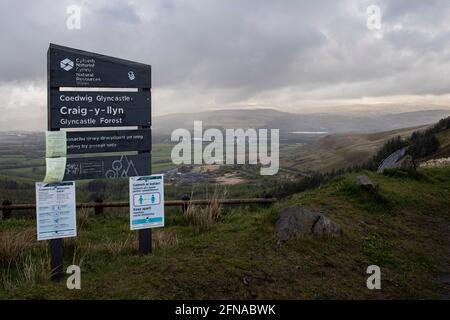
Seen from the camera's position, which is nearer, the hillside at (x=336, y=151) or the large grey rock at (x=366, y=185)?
the large grey rock at (x=366, y=185)

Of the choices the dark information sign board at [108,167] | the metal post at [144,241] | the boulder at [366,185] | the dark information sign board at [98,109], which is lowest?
the metal post at [144,241]

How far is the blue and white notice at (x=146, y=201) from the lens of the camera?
618 cm

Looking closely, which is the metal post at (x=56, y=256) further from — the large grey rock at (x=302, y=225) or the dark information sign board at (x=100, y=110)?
the large grey rock at (x=302, y=225)

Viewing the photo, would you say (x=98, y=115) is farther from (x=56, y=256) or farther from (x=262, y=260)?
(x=262, y=260)

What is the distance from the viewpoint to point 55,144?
553 cm

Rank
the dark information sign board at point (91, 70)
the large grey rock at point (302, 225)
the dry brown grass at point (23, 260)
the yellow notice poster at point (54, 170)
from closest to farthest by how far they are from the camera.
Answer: the dry brown grass at point (23, 260) < the yellow notice poster at point (54, 170) < the dark information sign board at point (91, 70) < the large grey rock at point (302, 225)

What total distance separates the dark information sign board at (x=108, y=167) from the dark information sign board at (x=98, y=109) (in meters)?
0.46

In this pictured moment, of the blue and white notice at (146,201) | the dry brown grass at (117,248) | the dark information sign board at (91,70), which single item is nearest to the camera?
the dark information sign board at (91,70)

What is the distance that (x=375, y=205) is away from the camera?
8.89m

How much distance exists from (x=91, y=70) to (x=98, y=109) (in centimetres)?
52

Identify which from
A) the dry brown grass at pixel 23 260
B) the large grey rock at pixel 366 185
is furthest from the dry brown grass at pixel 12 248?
the large grey rock at pixel 366 185
